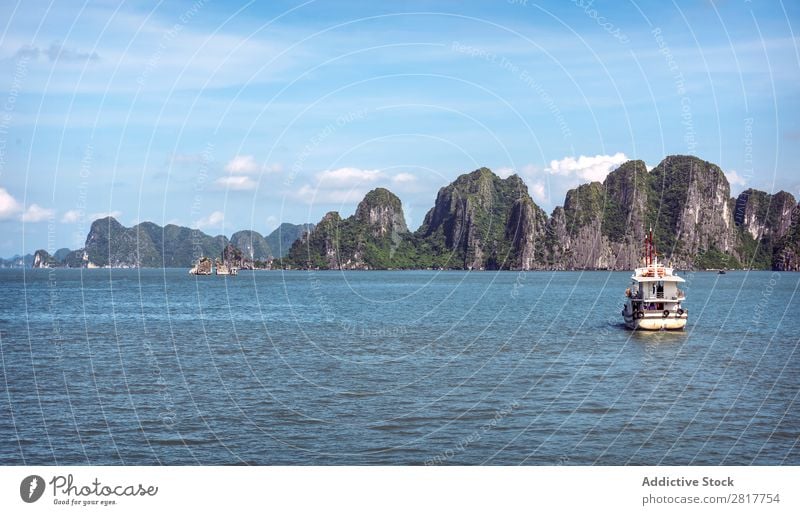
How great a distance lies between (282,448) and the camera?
28.4m

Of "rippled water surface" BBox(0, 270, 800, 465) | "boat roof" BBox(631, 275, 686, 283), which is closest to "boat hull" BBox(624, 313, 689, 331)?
"rippled water surface" BBox(0, 270, 800, 465)

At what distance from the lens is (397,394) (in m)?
38.9

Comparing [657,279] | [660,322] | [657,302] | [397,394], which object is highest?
[657,279]

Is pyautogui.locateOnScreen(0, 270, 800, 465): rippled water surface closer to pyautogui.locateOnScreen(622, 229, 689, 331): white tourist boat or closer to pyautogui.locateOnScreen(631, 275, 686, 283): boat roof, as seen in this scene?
pyautogui.locateOnScreen(622, 229, 689, 331): white tourist boat

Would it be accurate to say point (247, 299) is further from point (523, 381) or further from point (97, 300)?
point (523, 381)

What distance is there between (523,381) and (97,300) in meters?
92.2

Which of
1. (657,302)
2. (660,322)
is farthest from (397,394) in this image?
(657,302)

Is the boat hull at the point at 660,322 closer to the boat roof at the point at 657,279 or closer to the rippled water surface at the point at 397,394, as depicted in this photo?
the rippled water surface at the point at 397,394

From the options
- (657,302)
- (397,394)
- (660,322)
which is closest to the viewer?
(397,394)

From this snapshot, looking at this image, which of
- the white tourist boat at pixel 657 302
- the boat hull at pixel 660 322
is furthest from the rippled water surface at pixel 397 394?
the white tourist boat at pixel 657 302

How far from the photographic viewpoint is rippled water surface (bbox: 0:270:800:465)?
28.5 meters

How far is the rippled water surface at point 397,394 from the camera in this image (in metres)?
28.5

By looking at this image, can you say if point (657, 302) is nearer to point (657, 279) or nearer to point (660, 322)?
point (660, 322)

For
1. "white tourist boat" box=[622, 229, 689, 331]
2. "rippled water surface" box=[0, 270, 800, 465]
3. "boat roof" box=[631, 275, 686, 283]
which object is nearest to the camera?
"rippled water surface" box=[0, 270, 800, 465]
